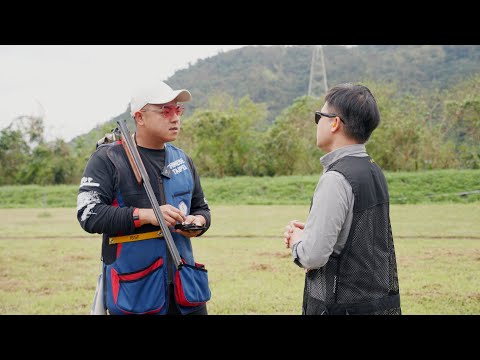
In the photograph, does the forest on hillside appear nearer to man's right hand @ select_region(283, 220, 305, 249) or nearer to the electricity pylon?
man's right hand @ select_region(283, 220, 305, 249)

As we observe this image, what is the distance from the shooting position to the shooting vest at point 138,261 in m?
2.37

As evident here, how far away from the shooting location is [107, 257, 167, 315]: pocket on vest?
2357 mm

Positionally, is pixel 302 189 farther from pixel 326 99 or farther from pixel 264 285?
pixel 326 99

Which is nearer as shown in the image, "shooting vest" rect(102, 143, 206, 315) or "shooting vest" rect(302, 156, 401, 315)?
"shooting vest" rect(302, 156, 401, 315)

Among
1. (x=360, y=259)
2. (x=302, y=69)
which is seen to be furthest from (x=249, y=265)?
(x=302, y=69)

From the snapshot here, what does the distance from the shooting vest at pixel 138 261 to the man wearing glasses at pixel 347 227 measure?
561 mm

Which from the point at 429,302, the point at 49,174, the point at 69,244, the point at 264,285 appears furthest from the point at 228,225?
the point at 49,174

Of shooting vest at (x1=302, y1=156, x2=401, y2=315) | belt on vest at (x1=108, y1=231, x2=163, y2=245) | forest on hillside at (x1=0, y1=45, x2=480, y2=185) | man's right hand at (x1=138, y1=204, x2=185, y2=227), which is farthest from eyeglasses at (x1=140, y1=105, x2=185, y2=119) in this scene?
forest on hillside at (x1=0, y1=45, x2=480, y2=185)

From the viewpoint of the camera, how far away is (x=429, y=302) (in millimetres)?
5547

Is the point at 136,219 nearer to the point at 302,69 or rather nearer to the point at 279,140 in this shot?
the point at 279,140

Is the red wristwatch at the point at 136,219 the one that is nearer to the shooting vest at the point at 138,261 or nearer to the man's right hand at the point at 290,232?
the shooting vest at the point at 138,261

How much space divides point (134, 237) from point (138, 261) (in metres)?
0.10

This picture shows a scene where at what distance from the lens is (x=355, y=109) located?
7.06ft

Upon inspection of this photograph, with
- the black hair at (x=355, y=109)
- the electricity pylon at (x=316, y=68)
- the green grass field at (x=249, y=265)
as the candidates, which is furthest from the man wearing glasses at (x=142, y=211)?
the electricity pylon at (x=316, y=68)
